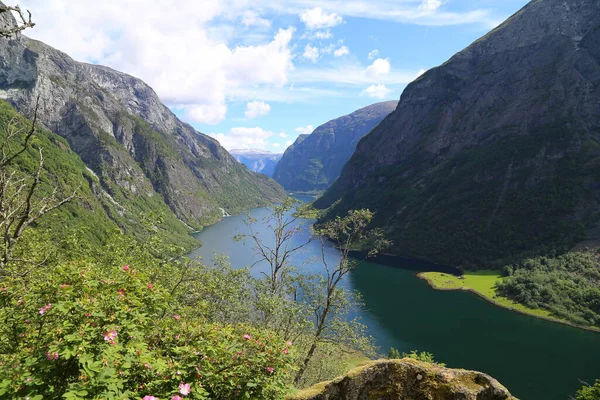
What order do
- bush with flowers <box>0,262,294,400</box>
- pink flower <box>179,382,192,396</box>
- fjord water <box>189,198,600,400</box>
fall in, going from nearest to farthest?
bush with flowers <box>0,262,294,400</box>
pink flower <box>179,382,192,396</box>
fjord water <box>189,198,600,400</box>

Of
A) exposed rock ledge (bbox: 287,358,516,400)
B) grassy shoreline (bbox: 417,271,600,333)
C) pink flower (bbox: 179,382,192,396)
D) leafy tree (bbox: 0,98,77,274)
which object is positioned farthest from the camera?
grassy shoreline (bbox: 417,271,600,333)

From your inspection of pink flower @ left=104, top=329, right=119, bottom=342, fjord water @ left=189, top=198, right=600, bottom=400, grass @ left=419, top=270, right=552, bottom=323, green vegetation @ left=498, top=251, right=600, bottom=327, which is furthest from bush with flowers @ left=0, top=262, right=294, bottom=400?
green vegetation @ left=498, top=251, right=600, bottom=327

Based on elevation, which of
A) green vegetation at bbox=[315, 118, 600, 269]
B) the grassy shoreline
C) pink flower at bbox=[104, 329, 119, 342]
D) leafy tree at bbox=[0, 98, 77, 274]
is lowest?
the grassy shoreline

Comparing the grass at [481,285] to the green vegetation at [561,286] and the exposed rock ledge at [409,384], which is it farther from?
the exposed rock ledge at [409,384]

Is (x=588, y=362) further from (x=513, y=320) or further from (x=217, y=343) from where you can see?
(x=217, y=343)

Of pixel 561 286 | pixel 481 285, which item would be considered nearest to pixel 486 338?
pixel 481 285

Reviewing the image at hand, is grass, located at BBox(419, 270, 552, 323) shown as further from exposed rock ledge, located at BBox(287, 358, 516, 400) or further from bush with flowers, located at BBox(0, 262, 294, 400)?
bush with flowers, located at BBox(0, 262, 294, 400)
